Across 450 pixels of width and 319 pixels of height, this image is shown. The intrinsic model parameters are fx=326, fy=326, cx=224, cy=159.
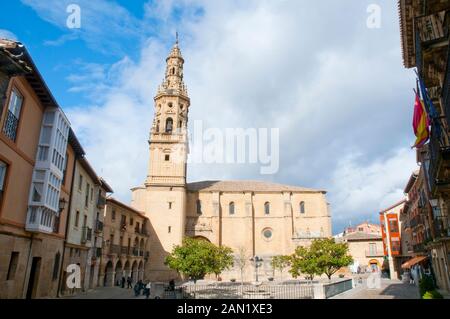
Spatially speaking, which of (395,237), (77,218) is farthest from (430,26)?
(395,237)

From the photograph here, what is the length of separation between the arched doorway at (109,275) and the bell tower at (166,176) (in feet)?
32.1

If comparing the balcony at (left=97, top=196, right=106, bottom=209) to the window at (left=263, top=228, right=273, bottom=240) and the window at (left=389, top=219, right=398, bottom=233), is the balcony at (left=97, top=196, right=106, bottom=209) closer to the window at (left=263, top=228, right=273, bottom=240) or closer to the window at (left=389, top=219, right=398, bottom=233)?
the window at (left=263, top=228, right=273, bottom=240)

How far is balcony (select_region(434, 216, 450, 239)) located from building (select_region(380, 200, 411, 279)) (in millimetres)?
22331

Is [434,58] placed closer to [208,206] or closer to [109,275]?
[109,275]

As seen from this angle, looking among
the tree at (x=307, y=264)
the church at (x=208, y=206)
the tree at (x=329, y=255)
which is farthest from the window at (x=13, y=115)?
the church at (x=208, y=206)

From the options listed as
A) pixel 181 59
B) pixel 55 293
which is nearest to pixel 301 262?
pixel 55 293

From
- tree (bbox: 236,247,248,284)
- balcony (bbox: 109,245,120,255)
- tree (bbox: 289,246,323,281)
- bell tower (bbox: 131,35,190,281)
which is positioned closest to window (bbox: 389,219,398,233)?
tree (bbox: 236,247,248,284)

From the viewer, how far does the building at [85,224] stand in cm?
2053

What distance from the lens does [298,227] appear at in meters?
48.8

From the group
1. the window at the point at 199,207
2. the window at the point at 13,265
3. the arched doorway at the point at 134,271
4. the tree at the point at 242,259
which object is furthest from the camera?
the window at the point at 199,207

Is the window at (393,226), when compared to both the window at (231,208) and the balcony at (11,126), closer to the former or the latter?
the window at (231,208)

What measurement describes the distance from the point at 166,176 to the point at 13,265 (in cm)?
3195

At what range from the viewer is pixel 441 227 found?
21312 mm

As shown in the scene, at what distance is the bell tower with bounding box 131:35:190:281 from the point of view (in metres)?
41.6
